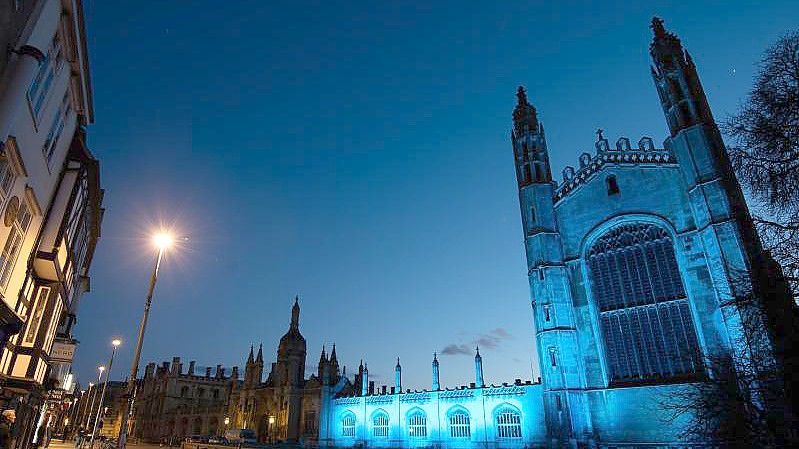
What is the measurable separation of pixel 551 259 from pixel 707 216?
1001 centimetres

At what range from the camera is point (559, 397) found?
96.5 ft

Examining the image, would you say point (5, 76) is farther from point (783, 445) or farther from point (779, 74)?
point (783, 445)

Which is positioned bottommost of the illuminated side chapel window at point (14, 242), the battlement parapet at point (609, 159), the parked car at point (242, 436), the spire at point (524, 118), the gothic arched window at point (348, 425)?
the parked car at point (242, 436)

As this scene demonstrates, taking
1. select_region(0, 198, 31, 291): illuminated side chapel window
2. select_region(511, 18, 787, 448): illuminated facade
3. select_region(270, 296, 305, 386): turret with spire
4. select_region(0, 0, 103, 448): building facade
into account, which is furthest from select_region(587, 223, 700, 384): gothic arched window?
select_region(270, 296, 305, 386): turret with spire

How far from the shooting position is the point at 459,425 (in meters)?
38.5

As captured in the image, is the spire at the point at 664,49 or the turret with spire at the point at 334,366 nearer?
the spire at the point at 664,49

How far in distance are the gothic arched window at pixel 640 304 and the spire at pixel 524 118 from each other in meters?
12.2

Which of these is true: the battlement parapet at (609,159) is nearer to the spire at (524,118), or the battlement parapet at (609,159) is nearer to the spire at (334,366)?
the spire at (524,118)

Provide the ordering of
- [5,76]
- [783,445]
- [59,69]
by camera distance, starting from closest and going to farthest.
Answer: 1. [5,76]
2. [783,445]
3. [59,69]

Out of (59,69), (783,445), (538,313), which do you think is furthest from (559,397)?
(59,69)

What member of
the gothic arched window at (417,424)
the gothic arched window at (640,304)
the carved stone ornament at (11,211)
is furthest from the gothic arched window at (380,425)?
the carved stone ornament at (11,211)

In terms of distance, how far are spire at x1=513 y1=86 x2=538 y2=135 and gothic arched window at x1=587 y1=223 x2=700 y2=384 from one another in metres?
12.2

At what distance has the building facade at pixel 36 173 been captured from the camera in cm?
1049

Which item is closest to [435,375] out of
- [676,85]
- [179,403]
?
[676,85]
